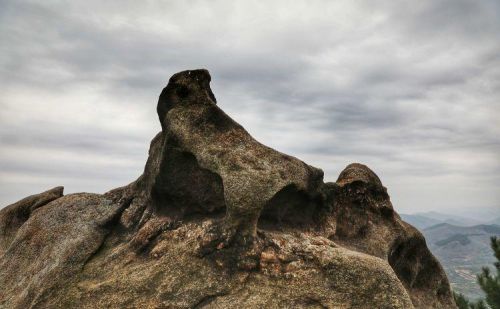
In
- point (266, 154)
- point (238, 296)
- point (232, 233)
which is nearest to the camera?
point (238, 296)

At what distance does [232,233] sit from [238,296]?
2.77 meters

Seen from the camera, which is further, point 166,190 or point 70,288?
point 166,190

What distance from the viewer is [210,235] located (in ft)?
56.9

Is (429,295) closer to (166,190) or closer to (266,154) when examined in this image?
(266,154)

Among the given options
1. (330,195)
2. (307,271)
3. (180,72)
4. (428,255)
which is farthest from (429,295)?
(180,72)

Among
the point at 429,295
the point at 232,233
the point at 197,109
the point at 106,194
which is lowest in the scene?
the point at 429,295

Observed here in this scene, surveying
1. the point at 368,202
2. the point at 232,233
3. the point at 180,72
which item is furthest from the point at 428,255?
the point at 180,72

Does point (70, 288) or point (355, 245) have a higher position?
point (355, 245)

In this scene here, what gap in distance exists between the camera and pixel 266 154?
61.5 feet

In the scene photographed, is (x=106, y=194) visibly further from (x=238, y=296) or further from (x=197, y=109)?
(x=238, y=296)

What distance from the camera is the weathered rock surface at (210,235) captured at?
15898 millimetres

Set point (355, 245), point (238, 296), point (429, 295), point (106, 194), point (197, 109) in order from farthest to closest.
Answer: point (429, 295), point (106, 194), point (355, 245), point (197, 109), point (238, 296)

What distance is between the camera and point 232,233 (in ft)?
56.1

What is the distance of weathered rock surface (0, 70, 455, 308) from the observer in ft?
52.2
